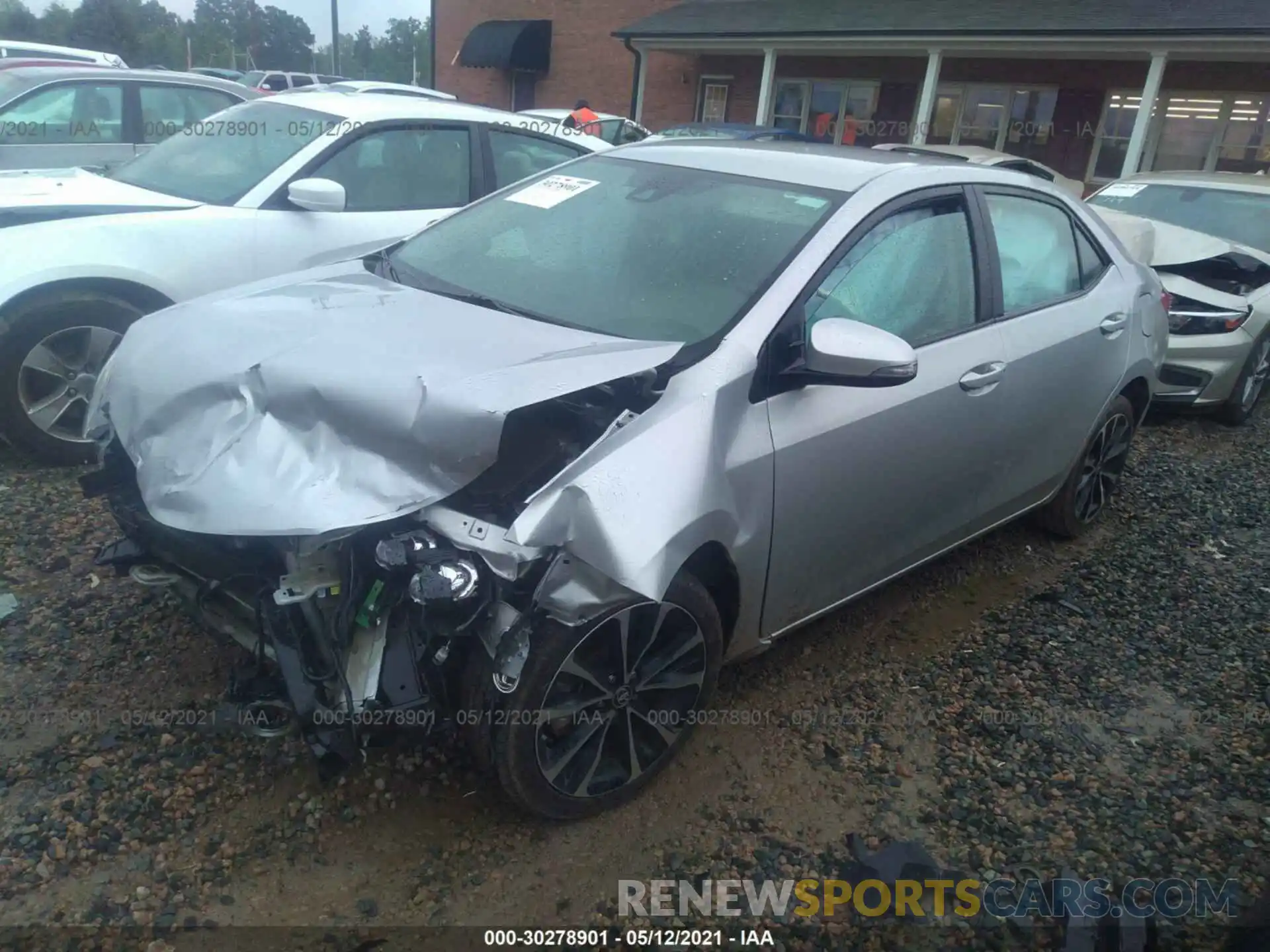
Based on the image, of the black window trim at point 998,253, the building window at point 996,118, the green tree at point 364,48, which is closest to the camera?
the black window trim at point 998,253

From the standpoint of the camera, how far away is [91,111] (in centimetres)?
738

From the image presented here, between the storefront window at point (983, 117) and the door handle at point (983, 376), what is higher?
the storefront window at point (983, 117)

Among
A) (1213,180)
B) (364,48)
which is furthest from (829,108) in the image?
(364,48)

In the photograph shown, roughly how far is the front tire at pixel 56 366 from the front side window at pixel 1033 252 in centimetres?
382

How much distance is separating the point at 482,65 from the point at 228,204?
23259 mm

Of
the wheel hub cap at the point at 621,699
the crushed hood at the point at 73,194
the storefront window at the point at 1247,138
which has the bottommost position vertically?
the wheel hub cap at the point at 621,699

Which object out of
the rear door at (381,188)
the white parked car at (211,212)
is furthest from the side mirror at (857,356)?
the rear door at (381,188)

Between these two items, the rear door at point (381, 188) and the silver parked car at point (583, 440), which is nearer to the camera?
the silver parked car at point (583, 440)

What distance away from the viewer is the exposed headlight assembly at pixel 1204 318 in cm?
633

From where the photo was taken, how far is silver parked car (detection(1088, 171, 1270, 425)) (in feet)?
20.9

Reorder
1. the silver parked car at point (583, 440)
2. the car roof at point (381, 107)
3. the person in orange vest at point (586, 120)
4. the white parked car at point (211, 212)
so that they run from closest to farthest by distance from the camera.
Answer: the silver parked car at point (583, 440)
the white parked car at point (211, 212)
the car roof at point (381, 107)
the person in orange vest at point (586, 120)

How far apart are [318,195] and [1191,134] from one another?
53.0 feet

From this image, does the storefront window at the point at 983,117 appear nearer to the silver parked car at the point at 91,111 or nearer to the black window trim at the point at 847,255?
A: the silver parked car at the point at 91,111

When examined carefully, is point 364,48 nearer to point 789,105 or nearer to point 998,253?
point 789,105
